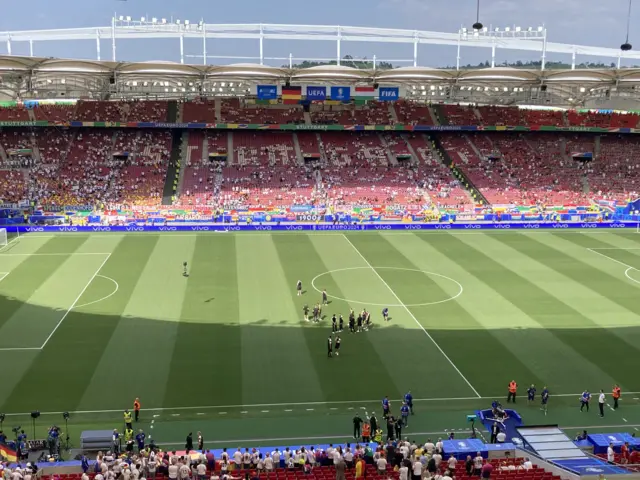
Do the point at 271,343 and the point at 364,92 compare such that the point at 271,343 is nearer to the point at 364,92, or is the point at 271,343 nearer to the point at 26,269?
the point at 26,269

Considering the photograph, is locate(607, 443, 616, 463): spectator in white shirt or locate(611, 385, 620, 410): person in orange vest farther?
locate(611, 385, 620, 410): person in orange vest

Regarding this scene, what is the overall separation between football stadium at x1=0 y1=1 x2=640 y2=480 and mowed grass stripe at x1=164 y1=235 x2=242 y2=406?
0.14 m

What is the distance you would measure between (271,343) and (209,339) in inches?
123

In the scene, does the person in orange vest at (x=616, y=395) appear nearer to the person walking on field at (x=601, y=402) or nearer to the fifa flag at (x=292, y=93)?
the person walking on field at (x=601, y=402)

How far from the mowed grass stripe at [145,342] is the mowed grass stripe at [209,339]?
49 centimetres

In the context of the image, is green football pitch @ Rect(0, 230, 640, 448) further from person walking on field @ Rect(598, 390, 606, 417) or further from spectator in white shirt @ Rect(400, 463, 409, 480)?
spectator in white shirt @ Rect(400, 463, 409, 480)

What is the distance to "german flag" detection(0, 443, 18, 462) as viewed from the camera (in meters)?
21.1

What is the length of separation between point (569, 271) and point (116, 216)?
40722mm

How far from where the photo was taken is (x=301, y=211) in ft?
225

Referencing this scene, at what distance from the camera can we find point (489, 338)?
112 feet

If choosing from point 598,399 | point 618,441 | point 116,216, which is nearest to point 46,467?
point 618,441

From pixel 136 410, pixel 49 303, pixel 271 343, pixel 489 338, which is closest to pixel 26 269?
pixel 49 303

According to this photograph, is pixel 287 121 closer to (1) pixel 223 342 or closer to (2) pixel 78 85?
(2) pixel 78 85

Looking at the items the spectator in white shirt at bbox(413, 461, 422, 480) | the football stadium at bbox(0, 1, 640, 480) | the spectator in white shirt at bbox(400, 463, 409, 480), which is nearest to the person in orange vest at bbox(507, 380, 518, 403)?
the football stadium at bbox(0, 1, 640, 480)
